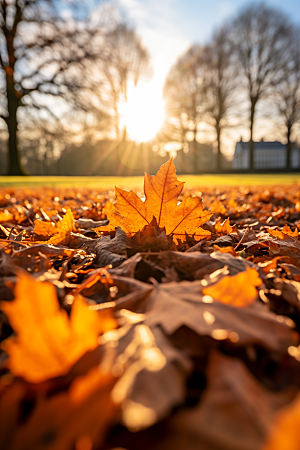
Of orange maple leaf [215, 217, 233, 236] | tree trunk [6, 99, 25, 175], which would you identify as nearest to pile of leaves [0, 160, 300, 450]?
orange maple leaf [215, 217, 233, 236]

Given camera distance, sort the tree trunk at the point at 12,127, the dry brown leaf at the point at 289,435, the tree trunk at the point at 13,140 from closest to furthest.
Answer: the dry brown leaf at the point at 289,435, the tree trunk at the point at 12,127, the tree trunk at the point at 13,140

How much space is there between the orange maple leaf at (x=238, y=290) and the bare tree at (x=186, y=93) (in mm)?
27513

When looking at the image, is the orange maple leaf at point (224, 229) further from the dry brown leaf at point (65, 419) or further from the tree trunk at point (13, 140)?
the tree trunk at point (13, 140)

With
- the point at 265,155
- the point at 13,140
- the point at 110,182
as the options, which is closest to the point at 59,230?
the point at 110,182

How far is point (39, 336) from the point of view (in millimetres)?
420

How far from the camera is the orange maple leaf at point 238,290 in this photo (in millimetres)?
572

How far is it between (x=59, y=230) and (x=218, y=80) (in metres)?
27.1

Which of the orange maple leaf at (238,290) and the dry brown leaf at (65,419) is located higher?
the orange maple leaf at (238,290)

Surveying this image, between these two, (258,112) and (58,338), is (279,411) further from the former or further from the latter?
(258,112)

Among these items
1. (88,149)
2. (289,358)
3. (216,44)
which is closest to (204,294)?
(289,358)

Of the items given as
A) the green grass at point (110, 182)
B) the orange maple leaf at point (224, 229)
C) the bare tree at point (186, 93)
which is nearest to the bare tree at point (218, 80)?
the bare tree at point (186, 93)

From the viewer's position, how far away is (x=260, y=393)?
416 millimetres

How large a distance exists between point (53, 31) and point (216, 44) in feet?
48.5

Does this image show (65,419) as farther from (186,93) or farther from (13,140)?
(186,93)
